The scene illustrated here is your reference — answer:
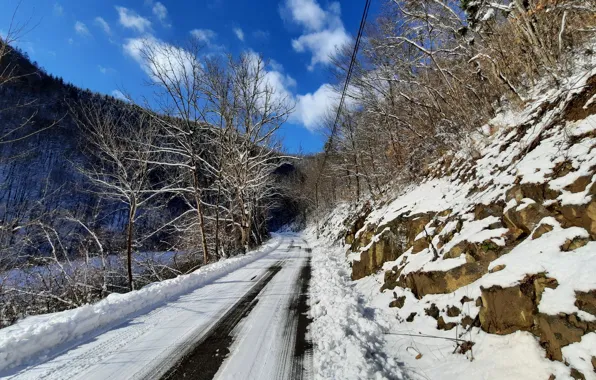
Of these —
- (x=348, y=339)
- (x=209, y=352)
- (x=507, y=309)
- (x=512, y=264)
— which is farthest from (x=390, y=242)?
(x=209, y=352)

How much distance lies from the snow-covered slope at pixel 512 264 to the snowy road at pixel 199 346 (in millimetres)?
1629

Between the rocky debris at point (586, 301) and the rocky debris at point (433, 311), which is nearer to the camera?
the rocky debris at point (586, 301)

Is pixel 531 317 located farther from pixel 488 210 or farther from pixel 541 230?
pixel 488 210

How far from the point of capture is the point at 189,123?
46.9 ft

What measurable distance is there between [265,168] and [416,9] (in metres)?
14.1

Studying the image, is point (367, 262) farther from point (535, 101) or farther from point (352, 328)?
point (535, 101)

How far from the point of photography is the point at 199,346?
4.03m

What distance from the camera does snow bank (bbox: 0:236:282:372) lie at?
359cm

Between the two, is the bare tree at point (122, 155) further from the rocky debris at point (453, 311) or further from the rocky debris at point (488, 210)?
the rocky debris at point (488, 210)

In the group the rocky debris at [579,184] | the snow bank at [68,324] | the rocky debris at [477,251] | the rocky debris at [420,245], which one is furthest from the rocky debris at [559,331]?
the snow bank at [68,324]

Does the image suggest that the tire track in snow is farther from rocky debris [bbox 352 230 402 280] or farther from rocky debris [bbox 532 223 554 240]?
rocky debris [bbox 532 223 554 240]

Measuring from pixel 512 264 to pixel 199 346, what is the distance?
4334 mm

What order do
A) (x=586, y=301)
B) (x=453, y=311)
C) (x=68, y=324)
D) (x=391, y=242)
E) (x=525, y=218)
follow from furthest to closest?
(x=391, y=242) → (x=68, y=324) → (x=453, y=311) → (x=525, y=218) → (x=586, y=301)

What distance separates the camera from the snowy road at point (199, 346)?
3338 millimetres
